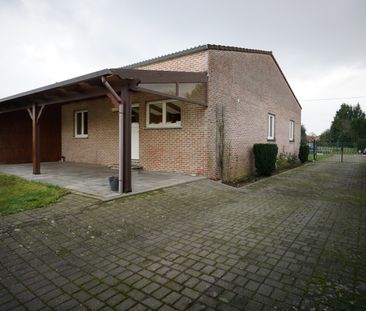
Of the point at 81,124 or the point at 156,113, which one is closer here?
the point at 156,113

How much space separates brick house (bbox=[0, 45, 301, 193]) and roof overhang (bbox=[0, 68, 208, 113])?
0.03 metres

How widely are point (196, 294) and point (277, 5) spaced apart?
39.0 ft

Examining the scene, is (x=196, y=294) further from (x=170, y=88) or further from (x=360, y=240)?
(x=170, y=88)

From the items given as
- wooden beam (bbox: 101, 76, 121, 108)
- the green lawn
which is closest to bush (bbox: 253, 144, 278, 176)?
wooden beam (bbox: 101, 76, 121, 108)

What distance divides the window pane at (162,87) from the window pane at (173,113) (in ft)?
6.31

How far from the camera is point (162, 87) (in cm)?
734

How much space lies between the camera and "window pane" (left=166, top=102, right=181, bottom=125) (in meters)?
9.74

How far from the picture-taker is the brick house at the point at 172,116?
27.1 feet

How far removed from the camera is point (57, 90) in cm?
794

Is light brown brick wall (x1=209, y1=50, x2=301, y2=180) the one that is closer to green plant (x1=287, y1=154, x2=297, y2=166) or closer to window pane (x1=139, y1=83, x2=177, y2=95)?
window pane (x1=139, y1=83, x2=177, y2=95)

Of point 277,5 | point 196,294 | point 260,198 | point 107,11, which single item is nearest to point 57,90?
point 107,11

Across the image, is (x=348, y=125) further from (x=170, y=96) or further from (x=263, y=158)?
(x=170, y=96)

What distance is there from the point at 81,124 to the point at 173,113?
6810 millimetres

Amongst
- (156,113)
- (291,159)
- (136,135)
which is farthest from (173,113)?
(291,159)
